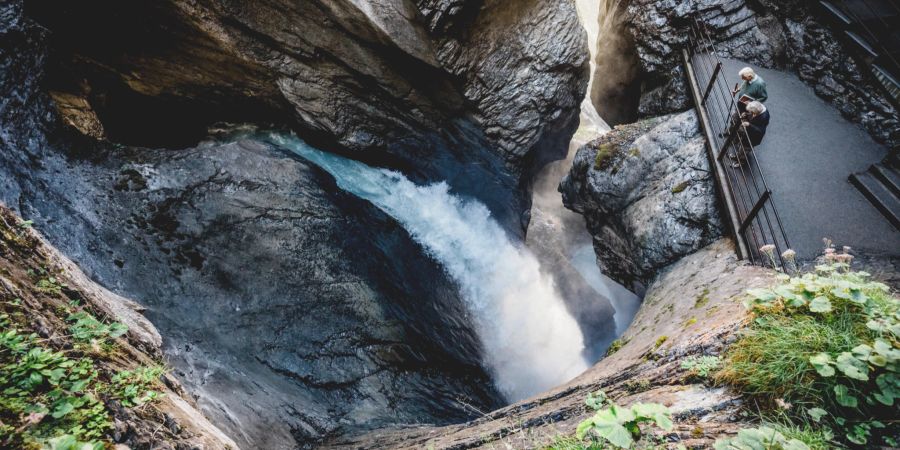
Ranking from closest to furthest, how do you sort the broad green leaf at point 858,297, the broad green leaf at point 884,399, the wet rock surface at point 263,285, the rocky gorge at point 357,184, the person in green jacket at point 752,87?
the broad green leaf at point 884,399 < the broad green leaf at point 858,297 < the person in green jacket at point 752,87 < the rocky gorge at point 357,184 < the wet rock surface at point 263,285

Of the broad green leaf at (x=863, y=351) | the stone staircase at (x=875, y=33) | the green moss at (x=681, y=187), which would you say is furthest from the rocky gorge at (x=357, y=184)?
the broad green leaf at (x=863, y=351)

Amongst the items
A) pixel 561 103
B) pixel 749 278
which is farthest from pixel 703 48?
pixel 749 278

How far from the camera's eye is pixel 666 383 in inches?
142

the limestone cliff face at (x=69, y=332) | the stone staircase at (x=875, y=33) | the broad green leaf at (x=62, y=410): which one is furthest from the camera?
the stone staircase at (x=875, y=33)

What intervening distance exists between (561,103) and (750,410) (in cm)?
1115

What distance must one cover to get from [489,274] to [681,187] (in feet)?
24.7

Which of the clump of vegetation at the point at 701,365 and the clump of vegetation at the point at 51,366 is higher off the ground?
the clump of vegetation at the point at 701,365

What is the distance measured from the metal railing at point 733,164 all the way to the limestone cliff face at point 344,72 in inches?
129

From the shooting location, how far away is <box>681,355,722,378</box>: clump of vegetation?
3.33 meters

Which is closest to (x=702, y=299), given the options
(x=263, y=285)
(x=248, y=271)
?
(x=263, y=285)

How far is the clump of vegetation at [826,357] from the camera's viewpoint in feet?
7.89

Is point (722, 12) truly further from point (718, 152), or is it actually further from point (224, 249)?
point (224, 249)

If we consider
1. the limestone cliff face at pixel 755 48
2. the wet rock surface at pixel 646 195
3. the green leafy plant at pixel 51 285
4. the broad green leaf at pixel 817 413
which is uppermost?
the limestone cliff face at pixel 755 48

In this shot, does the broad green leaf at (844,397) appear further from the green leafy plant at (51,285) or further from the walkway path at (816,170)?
the green leafy plant at (51,285)
